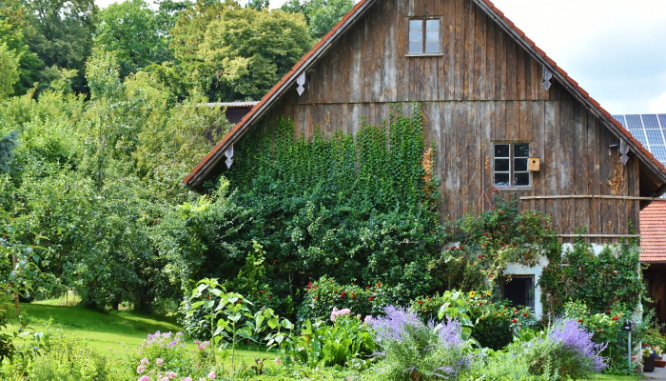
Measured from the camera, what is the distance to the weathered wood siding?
15.6 m

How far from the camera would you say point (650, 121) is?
30.6 metres

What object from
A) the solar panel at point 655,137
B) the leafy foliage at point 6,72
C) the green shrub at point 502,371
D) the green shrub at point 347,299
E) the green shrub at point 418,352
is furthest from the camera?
the leafy foliage at point 6,72

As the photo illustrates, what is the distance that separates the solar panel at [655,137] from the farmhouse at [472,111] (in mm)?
13881

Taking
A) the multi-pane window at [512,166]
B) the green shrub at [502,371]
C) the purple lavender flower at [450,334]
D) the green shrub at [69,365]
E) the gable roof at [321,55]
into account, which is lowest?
the green shrub at [502,371]

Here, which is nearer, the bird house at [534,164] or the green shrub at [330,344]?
the green shrub at [330,344]

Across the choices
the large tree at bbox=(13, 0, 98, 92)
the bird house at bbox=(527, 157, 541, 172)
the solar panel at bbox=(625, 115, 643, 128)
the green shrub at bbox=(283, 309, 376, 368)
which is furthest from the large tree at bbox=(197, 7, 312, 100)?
the green shrub at bbox=(283, 309, 376, 368)

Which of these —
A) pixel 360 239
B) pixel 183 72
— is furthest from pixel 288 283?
pixel 183 72

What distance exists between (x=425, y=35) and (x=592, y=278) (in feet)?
23.6

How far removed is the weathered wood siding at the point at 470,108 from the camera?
15.6 m

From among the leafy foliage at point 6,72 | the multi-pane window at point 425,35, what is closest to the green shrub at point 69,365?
the multi-pane window at point 425,35

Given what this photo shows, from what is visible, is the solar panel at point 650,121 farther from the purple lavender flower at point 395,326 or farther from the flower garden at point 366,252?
the purple lavender flower at point 395,326

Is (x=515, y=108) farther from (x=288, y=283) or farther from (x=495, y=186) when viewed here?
(x=288, y=283)

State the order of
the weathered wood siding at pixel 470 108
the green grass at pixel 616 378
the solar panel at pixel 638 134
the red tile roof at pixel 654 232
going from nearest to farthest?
the green grass at pixel 616 378, the weathered wood siding at pixel 470 108, the red tile roof at pixel 654 232, the solar panel at pixel 638 134

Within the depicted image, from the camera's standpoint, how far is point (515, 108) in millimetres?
15906
